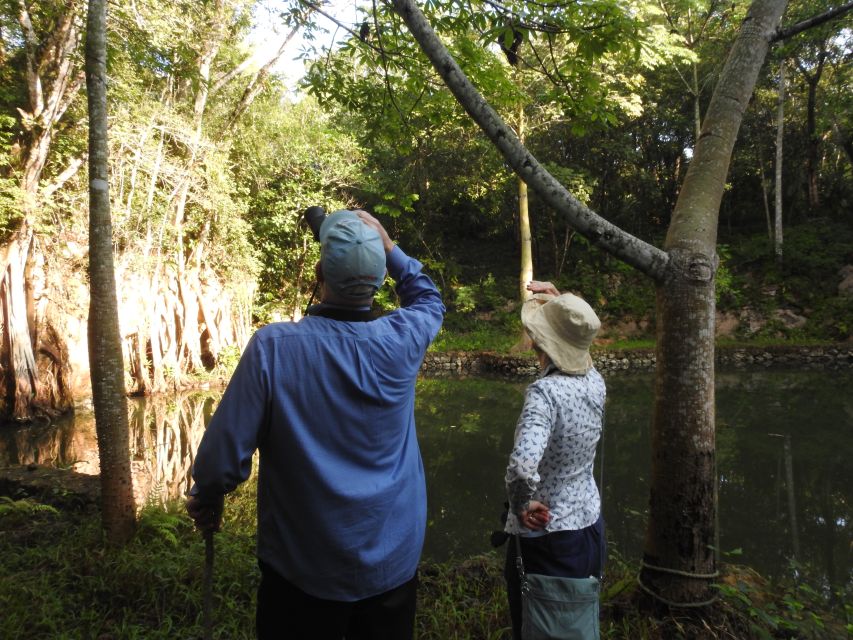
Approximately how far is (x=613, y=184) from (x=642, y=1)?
769 centimetres

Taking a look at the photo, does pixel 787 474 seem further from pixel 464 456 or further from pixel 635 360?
pixel 635 360

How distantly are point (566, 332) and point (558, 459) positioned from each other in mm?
397

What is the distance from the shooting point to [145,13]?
655 centimetres

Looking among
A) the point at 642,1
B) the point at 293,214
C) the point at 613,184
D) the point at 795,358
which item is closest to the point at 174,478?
the point at 293,214

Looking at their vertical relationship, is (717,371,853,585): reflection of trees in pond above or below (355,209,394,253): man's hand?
below

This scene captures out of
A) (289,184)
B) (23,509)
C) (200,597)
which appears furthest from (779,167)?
(23,509)

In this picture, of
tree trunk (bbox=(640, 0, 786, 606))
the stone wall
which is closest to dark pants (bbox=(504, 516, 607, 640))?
tree trunk (bbox=(640, 0, 786, 606))

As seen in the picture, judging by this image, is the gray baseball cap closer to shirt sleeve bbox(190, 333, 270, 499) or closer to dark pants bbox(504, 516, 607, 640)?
shirt sleeve bbox(190, 333, 270, 499)

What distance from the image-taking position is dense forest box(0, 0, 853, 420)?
135 inches

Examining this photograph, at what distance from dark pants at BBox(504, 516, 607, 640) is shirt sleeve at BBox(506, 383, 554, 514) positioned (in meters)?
0.15

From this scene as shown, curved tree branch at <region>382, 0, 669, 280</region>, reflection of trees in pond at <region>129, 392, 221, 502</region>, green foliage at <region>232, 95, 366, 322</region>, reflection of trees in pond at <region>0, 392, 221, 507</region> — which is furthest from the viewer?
green foliage at <region>232, 95, 366, 322</region>

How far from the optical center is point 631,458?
6.11m

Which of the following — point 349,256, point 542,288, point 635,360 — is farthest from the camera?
point 635,360

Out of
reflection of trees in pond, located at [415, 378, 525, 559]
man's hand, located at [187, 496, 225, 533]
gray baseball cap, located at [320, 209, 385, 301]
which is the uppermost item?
gray baseball cap, located at [320, 209, 385, 301]
